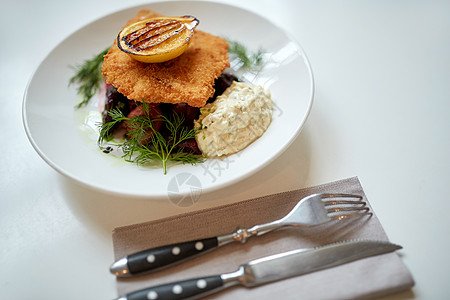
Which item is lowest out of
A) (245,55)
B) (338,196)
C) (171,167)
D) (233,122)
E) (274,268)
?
(274,268)

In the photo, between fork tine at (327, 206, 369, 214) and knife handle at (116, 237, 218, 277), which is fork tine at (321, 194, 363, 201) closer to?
fork tine at (327, 206, 369, 214)

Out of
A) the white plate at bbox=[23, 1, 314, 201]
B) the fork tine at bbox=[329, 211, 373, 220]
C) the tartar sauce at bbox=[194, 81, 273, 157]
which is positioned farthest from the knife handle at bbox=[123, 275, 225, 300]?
the tartar sauce at bbox=[194, 81, 273, 157]

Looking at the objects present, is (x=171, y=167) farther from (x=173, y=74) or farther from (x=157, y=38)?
(x=157, y=38)

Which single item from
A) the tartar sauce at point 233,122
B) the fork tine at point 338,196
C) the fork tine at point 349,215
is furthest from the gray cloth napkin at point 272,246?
the tartar sauce at point 233,122

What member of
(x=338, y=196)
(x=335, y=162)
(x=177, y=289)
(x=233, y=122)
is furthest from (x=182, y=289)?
(x=335, y=162)

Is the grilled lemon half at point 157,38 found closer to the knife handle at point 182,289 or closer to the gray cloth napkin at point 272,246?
the gray cloth napkin at point 272,246
